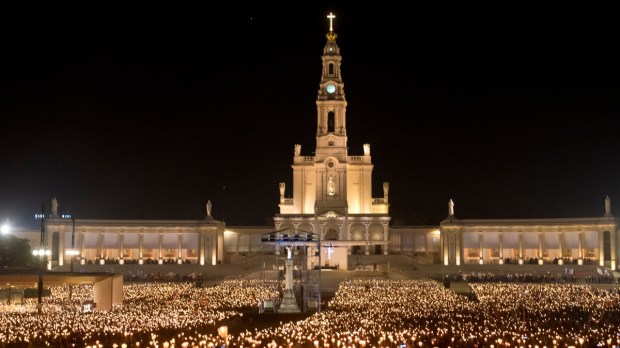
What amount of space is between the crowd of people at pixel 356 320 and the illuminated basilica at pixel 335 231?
3004 cm

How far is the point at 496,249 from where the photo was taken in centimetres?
9412

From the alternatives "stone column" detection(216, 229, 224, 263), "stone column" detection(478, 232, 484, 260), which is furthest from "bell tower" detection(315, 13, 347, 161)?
"stone column" detection(478, 232, 484, 260)

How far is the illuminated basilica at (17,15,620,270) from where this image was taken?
91.8 m

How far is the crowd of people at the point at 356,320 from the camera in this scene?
3466 centimetres

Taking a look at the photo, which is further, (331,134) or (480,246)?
(331,134)

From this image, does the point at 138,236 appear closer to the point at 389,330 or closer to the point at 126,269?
the point at 126,269

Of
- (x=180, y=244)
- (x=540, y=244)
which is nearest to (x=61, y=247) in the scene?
(x=180, y=244)

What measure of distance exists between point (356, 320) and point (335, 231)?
53.9 m

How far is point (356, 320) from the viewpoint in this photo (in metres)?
42.0

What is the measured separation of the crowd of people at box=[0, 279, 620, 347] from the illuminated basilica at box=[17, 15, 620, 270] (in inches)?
1183

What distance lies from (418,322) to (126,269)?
49610 millimetres

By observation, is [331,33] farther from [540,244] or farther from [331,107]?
[540,244]

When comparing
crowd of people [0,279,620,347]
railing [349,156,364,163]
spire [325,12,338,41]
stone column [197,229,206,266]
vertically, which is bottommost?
crowd of people [0,279,620,347]

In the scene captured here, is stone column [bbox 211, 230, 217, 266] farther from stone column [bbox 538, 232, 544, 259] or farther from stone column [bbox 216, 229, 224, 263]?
stone column [bbox 538, 232, 544, 259]
